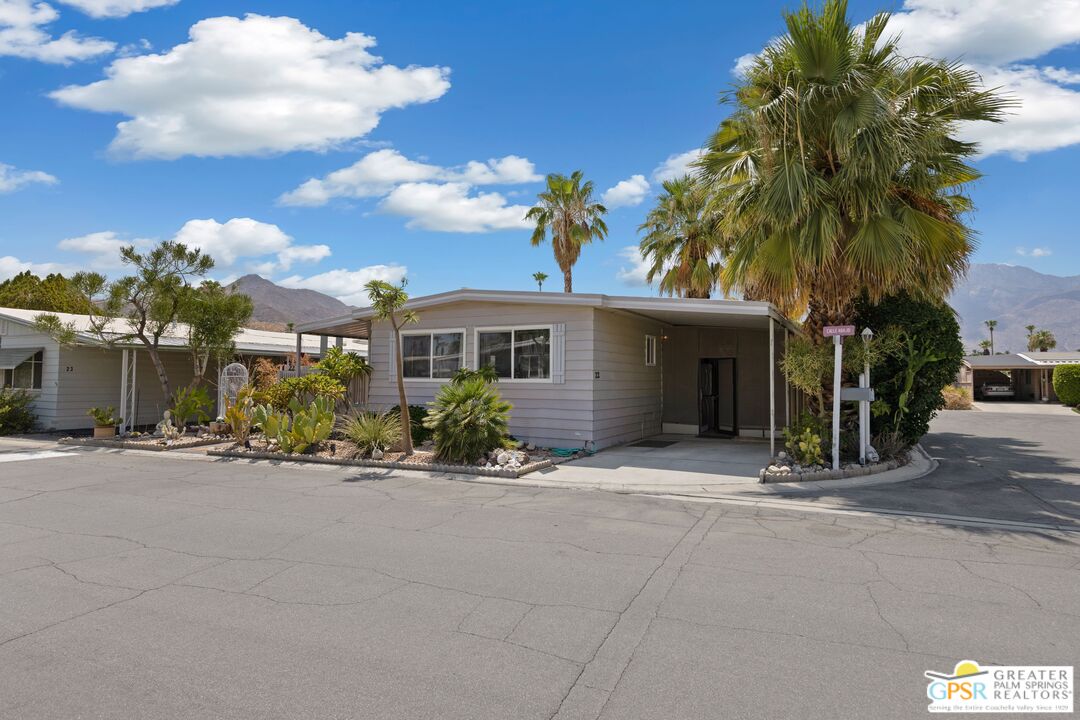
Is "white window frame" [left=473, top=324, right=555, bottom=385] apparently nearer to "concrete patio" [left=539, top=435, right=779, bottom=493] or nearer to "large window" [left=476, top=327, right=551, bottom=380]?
"large window" [left=476, top=327, right=551, bottom=380]

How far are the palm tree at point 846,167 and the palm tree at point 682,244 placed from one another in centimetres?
815

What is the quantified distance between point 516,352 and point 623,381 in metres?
2.38

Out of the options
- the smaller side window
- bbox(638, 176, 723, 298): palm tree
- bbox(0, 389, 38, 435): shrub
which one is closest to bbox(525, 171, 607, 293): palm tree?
bbox(638, 176, 723, 298): palm tree

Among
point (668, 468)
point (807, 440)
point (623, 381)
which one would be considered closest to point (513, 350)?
point (623, 381)

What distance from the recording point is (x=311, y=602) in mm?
4465

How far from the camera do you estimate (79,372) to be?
685 inches

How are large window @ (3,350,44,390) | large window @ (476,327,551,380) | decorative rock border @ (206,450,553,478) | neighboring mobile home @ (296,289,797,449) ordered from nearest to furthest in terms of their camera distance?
decorative rock border @ (206,450,553,478), neighboring mobile home @ (296,289,797,449), large window @ (476,327,551,380), large window @ (3,350,44,390)

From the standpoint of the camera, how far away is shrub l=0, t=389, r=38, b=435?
16297 mm

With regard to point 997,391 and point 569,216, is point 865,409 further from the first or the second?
point 997,391

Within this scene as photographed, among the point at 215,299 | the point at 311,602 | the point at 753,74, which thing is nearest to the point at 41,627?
the point at 311,602

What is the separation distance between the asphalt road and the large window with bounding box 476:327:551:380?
18.2 ft

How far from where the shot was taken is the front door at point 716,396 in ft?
52.5

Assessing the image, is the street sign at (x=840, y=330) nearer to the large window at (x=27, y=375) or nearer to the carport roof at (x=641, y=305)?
the carport roof at (x=641, y=305)

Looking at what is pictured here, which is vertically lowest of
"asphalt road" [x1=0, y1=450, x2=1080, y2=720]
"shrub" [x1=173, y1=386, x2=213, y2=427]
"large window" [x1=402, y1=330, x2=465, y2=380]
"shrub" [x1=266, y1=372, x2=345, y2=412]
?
"asphalt road" [x1=0, y1=450, x2=1080, y2=720]
